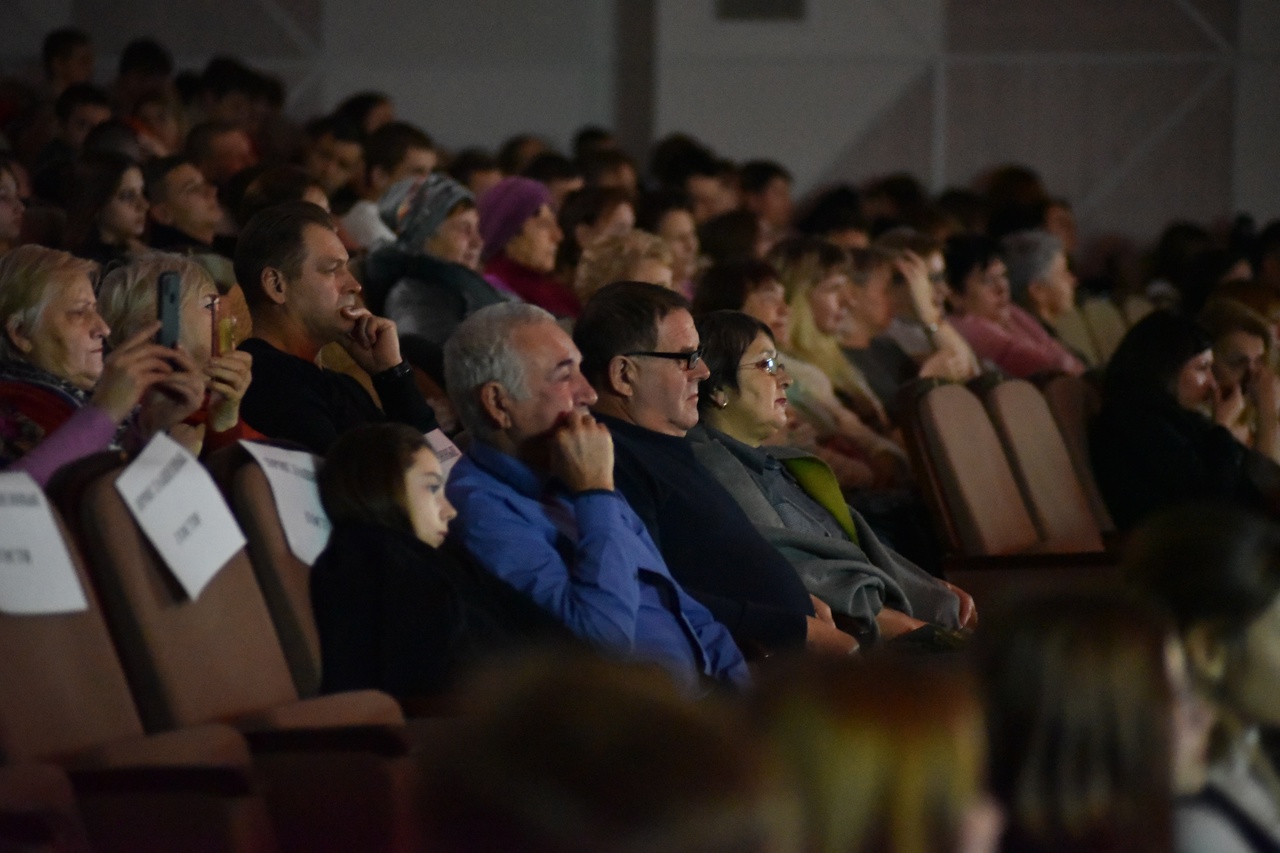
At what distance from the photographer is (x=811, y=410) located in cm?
500

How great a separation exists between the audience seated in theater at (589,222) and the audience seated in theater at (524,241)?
0.95 feet

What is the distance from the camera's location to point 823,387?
509 centimetres

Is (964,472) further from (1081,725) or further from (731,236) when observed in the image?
(1081,725)

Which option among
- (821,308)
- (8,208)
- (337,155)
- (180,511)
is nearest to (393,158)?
(337,155)

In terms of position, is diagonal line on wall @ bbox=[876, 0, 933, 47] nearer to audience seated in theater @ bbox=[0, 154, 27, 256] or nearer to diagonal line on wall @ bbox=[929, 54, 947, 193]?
diagonal line on wall @ bbox=[929, 54, 947, 193]

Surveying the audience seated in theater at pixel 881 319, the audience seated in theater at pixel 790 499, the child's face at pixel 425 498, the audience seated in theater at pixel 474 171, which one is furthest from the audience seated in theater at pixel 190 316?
the audience seated in theater at pixel 881 319

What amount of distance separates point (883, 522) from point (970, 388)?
0.46 meters

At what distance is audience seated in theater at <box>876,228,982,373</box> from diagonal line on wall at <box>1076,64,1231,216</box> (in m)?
3.34

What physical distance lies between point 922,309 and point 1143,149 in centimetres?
415

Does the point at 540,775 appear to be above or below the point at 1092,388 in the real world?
above

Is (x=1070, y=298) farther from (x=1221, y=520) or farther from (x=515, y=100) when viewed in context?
(x=1221, y=520)

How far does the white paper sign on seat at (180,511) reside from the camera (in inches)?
89.3

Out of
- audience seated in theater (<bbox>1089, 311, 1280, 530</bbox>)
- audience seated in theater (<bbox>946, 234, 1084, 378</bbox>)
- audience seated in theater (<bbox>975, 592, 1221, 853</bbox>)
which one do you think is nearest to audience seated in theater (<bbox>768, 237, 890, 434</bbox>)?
audience seated in theater (<bbox>1089, 311, 1280, 530</bbox>)

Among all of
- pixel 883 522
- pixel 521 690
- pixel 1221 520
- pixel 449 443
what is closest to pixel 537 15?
pixel 883 522
